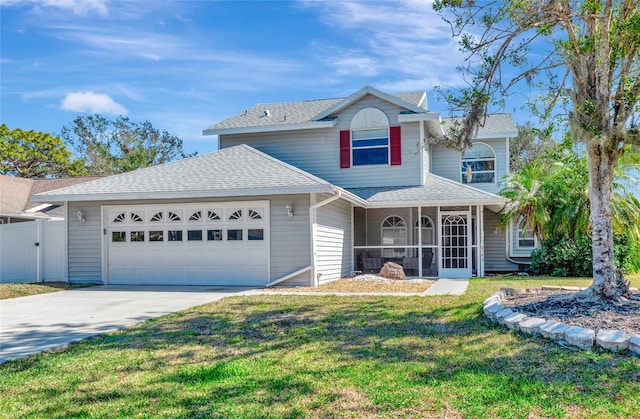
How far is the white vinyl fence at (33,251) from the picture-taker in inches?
574

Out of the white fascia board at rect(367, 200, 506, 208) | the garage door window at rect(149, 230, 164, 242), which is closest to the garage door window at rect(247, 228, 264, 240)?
the garage door window at rect(149, 230, 164, 242)

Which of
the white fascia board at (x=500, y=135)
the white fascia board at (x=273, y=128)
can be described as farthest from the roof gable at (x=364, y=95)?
the white fascia board at (x=500, y=135)

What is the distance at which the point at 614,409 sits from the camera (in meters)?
3.70

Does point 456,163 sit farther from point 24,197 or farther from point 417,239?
point 24,197

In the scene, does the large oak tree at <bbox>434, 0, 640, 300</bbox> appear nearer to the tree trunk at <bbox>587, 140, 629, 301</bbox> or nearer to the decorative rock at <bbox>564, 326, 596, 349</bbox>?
the tree trunk at <bbox>587, 140, 629, 301</bbox>

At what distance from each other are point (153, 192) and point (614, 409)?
1151 centimetres

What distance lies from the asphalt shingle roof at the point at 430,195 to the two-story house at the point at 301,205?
48 millimetres

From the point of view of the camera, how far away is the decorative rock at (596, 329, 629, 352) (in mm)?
5062

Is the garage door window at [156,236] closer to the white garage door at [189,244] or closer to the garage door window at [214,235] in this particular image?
the white garage door at [189,244]

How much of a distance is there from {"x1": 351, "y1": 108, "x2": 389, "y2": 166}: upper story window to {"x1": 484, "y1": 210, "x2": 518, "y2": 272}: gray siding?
15.7ft

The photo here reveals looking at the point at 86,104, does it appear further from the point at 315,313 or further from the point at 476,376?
the point at 476,376

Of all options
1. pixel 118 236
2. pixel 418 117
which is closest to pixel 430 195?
pixel 418 117

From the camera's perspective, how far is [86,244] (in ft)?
46.7

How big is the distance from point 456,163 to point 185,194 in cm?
1033
